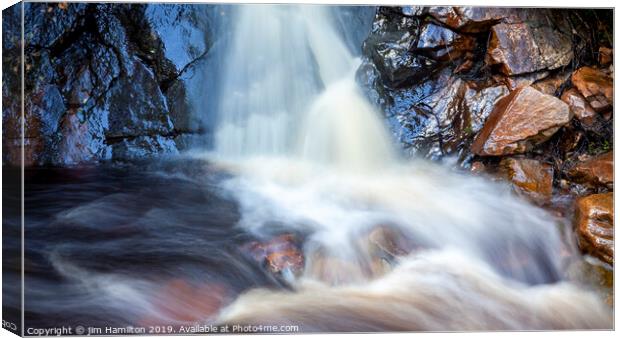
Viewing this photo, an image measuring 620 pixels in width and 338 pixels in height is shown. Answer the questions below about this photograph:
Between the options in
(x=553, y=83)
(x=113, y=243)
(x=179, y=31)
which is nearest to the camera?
(x=113, y=243)

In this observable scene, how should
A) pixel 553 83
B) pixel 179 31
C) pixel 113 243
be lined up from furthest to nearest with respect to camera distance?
1. pixel 553 83
2. pixel 179 31
3. pixel 113 243

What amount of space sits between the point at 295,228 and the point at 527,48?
2.24 m

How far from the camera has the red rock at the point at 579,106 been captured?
404 cm

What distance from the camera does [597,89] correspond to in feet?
13.3

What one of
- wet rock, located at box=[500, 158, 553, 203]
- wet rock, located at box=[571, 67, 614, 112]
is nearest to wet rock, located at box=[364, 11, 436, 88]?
wet rock, located at box=[500, 158, 553, 203]

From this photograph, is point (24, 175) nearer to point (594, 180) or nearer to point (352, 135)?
point (352, 135)

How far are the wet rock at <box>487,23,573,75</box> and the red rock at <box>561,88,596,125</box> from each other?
0.77 feet

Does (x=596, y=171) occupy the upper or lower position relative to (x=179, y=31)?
lower

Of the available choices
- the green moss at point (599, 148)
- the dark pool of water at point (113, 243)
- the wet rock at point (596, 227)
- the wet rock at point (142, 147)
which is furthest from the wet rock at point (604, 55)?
the wet rock at point (142, 147)

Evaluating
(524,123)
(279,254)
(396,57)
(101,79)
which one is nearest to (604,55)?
(524,123)

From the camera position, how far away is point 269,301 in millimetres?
3764

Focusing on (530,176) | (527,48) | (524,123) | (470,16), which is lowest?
(530,176)

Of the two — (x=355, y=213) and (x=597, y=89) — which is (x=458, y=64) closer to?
(x=597, y=89)

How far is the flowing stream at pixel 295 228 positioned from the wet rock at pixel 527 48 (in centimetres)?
95
